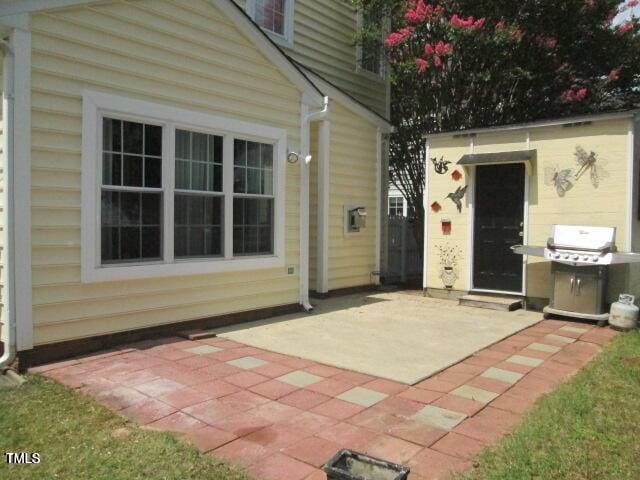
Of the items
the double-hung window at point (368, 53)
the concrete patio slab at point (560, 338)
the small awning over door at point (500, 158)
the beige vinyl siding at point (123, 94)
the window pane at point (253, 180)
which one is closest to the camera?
the beige vinyl siding at point (123, 94)

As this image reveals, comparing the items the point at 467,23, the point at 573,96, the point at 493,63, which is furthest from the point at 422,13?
the point at 573,96

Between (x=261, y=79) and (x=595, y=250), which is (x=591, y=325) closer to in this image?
(x=595, y=250)

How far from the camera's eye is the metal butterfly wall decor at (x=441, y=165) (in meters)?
8.71

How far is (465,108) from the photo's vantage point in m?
10.5

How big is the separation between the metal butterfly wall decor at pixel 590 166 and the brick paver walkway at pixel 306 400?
2.77 metres

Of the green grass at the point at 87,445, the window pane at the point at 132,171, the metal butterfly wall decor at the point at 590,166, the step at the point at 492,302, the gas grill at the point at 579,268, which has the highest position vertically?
the metal butterfly wall decor at the point at 590,166

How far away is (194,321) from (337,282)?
3.58 metres

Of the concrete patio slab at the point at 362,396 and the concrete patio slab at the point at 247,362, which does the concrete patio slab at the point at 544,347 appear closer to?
the concrete patio slab at the point at 362,396

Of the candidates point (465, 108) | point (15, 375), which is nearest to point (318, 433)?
point (15, 375)

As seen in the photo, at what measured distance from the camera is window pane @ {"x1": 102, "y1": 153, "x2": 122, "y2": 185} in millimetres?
5191

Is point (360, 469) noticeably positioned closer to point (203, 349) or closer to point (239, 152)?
point (203, 349)

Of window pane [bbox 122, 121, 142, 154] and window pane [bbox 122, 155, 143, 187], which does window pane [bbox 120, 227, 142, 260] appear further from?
window pane [bbox 122, 121, 142, 154]

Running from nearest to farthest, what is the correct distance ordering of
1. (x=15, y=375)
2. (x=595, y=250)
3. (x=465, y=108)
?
(x=15, y=375), (x=595, y=250), (x=465, y=108)

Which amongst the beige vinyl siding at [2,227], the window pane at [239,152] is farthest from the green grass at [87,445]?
the window pane at [239,152]
